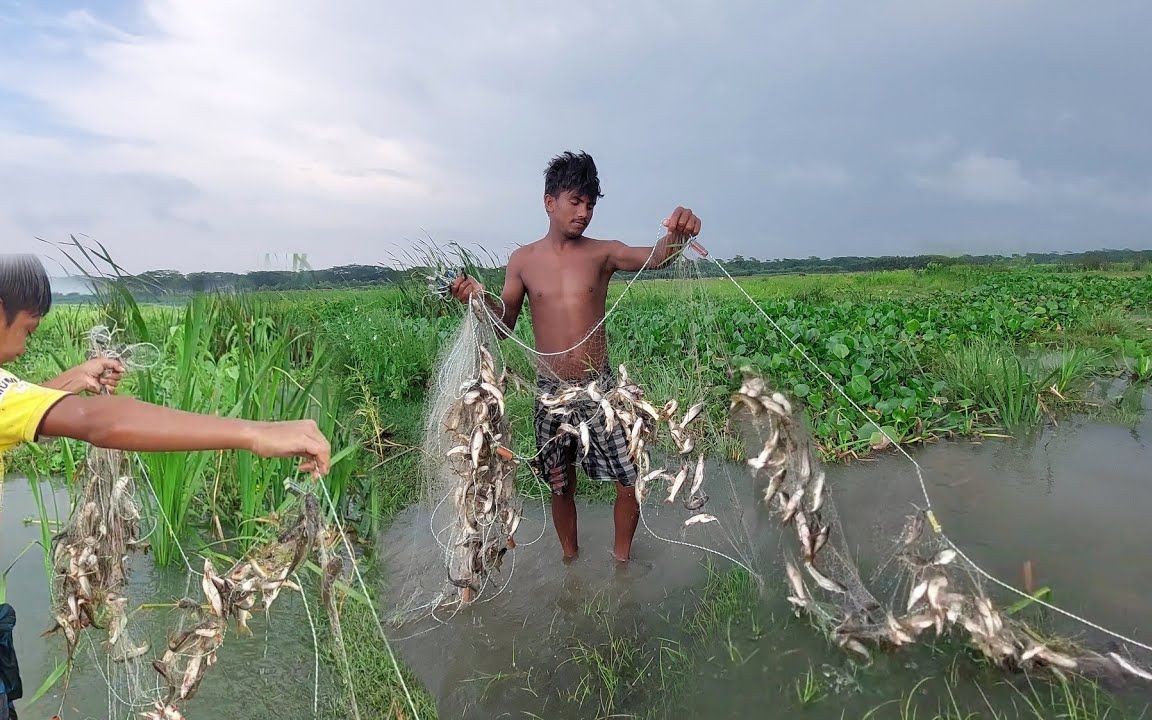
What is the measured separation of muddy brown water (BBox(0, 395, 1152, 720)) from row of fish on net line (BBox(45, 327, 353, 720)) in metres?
0.38

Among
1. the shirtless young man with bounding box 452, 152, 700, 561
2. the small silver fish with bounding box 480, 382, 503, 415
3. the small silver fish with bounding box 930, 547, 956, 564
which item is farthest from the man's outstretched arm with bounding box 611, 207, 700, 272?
the small silver fish with bounding box 930, 547, 956, 564

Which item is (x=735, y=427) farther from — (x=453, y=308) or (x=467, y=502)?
(x=453, y=308)

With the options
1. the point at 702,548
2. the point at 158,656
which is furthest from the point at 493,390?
the point at 158,656

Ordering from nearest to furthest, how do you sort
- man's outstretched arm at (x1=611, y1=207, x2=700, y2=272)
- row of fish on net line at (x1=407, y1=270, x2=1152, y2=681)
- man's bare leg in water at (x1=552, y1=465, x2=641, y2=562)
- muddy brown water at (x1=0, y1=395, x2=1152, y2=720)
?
1. row of fish on net line at (x1=407, y1=270, x2=1152, y2=681)
2. muddy brown water at (x1=0, y1=395, x2=1152, y2=720)
3. man's outstretched arm at (x1=611, y1=207, x2=700, y2=272)
4. man's bare leg in water at (x1=552, y1=465, x2=641, y2=562)

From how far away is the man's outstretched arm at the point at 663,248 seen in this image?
2.98m

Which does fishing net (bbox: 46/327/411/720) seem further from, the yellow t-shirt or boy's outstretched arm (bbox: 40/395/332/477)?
the yellow t-shirt

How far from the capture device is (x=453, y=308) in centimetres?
925

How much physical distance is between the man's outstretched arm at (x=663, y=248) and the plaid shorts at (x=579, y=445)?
20.8 inches

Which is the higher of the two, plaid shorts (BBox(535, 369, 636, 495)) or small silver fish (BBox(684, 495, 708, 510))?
plaid shorts (BBox(535, 369, 636, 495))

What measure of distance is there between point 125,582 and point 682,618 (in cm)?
222

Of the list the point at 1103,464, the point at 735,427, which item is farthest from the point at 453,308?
the point at 1103,464

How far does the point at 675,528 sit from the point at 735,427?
1200 mm

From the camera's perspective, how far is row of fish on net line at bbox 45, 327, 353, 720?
1927 mm

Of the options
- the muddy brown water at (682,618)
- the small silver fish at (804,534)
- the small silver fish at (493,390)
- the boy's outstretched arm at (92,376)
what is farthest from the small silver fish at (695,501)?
the boy's outstretched arm at (92,376)
